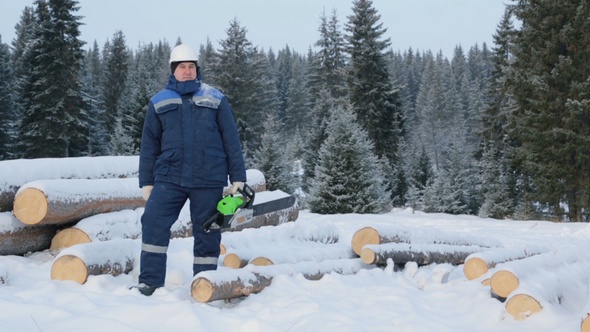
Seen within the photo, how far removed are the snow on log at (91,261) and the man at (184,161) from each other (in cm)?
54

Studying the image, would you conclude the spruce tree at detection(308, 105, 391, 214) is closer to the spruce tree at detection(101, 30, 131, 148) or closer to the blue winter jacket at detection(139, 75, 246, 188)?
the blue winter jacket at detection(139, 75, 246, 188)

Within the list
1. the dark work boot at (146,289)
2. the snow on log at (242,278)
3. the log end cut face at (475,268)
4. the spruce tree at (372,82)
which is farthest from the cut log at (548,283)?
the spruce tree at (372,82)

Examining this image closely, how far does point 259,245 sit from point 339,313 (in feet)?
8.30

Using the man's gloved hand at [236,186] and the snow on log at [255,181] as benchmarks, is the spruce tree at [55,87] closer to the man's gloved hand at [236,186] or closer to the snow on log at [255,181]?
the snow on log at [255,181]

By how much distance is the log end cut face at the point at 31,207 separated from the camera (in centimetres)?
580

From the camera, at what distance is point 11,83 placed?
128ft

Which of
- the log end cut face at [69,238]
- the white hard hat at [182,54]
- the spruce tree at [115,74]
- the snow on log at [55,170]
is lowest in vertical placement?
the log end cut face at [69,238]

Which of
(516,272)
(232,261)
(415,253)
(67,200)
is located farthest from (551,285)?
(67,200)

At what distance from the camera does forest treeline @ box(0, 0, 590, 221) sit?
1916 centimetres

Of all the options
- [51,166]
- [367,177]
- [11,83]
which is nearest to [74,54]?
[11,83]

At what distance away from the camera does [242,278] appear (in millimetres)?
4445

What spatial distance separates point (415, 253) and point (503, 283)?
6.27ft

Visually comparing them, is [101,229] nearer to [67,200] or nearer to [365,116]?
[67,200]

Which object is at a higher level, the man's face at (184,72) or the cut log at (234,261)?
the man's face at (184,72)
